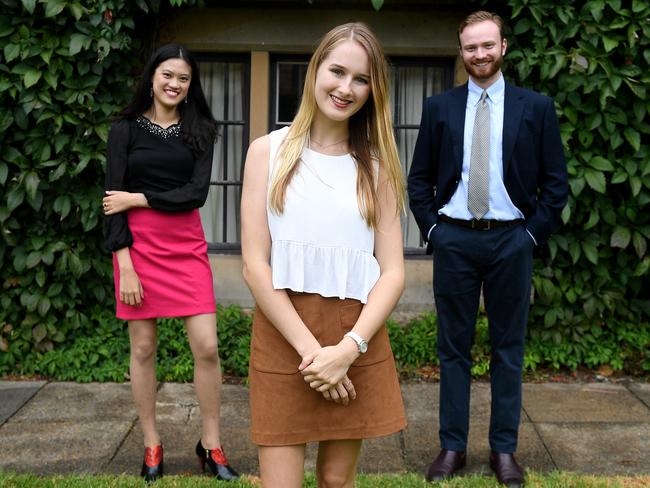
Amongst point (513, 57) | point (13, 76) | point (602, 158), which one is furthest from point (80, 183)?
point (602, 158)

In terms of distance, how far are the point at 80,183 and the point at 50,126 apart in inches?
16.8

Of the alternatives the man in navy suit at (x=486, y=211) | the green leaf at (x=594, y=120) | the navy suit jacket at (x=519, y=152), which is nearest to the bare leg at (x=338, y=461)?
the man in navy suit at (x=486, y=211)

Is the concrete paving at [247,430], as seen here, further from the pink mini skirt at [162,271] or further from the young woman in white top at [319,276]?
the young woman in white top at [319,276]

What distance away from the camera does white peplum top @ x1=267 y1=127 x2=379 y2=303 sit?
260 centimetres

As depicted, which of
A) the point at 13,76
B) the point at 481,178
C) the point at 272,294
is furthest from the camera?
the point at 13,76

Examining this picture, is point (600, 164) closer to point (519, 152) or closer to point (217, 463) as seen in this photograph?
point (519, 152)

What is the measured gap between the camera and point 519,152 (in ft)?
13.0

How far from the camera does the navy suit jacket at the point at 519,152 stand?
3.95m

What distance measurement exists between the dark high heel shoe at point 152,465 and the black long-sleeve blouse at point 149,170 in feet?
3.22

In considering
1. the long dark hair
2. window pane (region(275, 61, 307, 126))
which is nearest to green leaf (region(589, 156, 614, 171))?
window pane (region(275, 61, 307, 126))

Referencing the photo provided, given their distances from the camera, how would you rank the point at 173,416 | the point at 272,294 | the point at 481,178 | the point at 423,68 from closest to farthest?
the point at 272,294
the point at 481,178
the point at 173,416
the point at 423,68

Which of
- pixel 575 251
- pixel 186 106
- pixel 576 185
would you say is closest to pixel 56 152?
pixel 186 106

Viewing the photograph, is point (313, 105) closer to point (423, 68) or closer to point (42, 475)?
point (42, 475)

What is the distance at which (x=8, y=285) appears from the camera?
5914 mm
